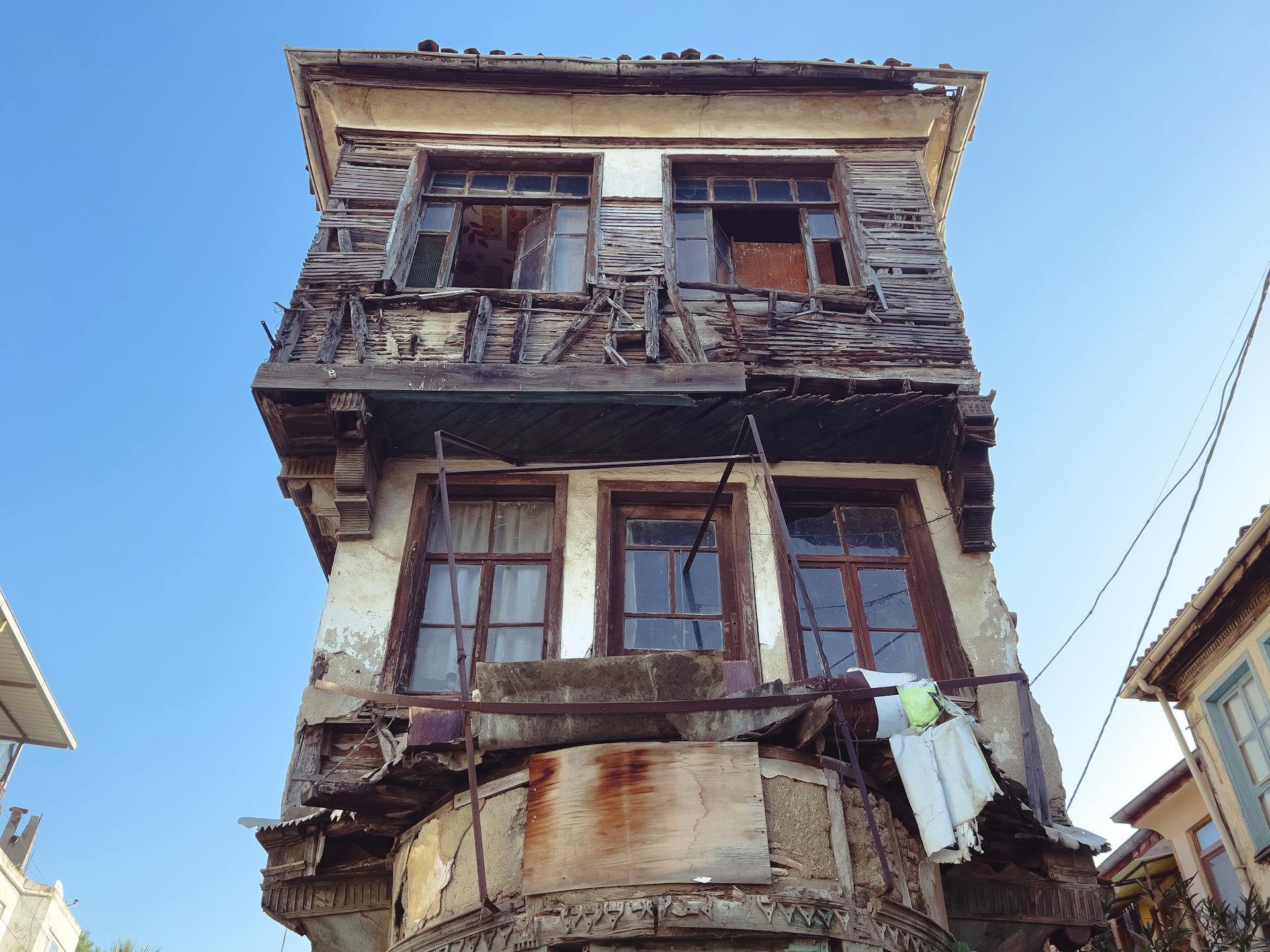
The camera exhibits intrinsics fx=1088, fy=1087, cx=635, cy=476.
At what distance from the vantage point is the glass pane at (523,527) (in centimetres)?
759

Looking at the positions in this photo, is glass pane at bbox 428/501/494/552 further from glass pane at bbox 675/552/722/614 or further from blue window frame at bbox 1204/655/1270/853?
blue window frame at bbox 1204/655/1270/853

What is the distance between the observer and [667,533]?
25.3 ft

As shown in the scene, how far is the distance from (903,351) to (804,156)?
9.10ft

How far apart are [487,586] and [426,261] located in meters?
3.27

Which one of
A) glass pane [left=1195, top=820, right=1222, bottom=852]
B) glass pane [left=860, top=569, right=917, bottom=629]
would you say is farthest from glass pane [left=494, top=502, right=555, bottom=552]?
A: glass pane [left=1195, top=820, right=1222, bottom=852]

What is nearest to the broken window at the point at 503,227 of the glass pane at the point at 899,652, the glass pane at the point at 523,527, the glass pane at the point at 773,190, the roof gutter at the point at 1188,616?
the glass pane at the point at 773,190

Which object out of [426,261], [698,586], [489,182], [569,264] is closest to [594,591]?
[698,586]

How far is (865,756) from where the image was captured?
222 inches

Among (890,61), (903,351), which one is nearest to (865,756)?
(903,351)

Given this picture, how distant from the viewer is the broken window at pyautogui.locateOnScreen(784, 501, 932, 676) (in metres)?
7.12

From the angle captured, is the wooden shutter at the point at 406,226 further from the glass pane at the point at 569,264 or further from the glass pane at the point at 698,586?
the glass pane at the point at 698,586

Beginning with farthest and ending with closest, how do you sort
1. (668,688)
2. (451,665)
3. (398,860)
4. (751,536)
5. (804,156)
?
(804,156)
(751,536)
(451,665)
(398,860)
(668,688)

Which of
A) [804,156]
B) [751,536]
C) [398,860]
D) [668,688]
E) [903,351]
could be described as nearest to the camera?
[668,688]

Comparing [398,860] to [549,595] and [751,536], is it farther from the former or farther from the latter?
[751,536]
